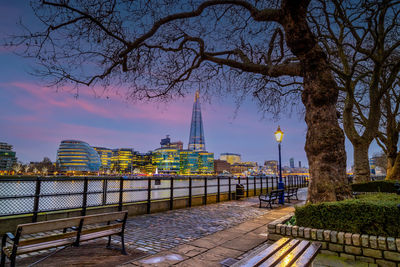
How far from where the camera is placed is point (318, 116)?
6.07 meters

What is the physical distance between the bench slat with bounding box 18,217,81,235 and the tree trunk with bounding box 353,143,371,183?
48.6 ft

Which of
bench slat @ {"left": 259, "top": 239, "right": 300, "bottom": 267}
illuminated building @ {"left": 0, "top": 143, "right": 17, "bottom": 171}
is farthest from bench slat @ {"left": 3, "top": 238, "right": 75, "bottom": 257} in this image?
illuminated building @ {"left": 0, "top": 143, "right": 17, "bottom": 171}

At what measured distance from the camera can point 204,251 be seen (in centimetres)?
470

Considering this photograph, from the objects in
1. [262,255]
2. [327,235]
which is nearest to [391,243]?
[327,235]

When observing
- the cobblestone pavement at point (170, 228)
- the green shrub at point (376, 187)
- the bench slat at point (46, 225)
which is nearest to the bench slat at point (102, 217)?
the bench slat at point (46, 225)

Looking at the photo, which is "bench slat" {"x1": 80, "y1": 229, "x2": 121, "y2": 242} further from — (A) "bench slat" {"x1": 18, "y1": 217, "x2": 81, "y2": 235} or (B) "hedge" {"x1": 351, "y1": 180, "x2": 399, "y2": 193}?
(B) "hedge" {"x1": 351, "y1": 180, "x2": 399, "y2": 193}

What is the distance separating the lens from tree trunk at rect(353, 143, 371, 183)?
44.3 feet

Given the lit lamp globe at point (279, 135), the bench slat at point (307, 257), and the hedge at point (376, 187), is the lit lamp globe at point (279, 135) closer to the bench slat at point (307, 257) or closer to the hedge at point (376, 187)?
the hedge at point (376, 187)

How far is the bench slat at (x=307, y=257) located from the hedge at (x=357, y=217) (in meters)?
1.51

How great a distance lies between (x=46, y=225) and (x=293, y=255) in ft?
11.5

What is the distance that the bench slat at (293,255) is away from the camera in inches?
98.3

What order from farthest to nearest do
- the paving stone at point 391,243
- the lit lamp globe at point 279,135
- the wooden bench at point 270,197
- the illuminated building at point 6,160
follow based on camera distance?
the illuminated building at point 6,160, the lit lamp globe at point 279,135, the wooden bench at point 270,197, the paving stone at point 391,243

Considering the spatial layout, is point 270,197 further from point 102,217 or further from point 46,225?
point 46,225

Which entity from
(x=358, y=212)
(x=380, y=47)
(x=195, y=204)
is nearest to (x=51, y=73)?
(x=358, y=212)
